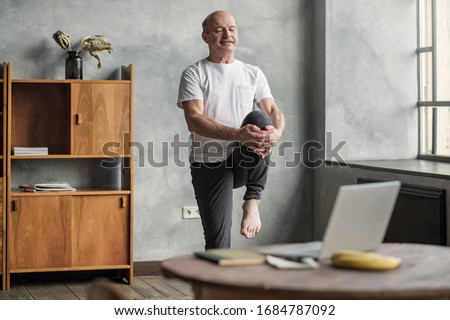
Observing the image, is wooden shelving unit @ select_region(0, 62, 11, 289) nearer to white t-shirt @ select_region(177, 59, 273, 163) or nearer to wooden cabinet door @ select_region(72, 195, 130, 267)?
wooden cabinet door @ select_region(72, 195, 130, 267)

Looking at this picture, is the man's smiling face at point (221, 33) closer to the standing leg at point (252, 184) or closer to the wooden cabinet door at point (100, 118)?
the standing leg at point (252, 184)

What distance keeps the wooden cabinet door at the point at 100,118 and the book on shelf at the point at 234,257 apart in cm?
300

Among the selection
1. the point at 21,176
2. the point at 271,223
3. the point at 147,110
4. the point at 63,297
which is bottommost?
the point at 63,297

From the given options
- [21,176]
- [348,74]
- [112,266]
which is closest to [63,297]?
[112,266]

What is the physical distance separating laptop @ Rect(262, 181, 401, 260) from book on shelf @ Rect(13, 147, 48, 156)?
9.92ft

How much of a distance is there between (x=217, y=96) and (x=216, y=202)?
0.55 metres

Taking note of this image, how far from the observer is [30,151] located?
501 centimetres

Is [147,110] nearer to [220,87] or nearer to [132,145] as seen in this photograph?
[132,145]

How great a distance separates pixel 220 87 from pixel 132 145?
4.12ft

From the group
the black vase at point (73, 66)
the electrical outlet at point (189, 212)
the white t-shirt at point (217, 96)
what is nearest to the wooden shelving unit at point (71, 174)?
the black vase at point (73, 66)

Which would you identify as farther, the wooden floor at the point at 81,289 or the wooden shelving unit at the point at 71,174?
the wooden shelving unit at the point at 71,174

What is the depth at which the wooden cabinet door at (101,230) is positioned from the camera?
5.07 m
